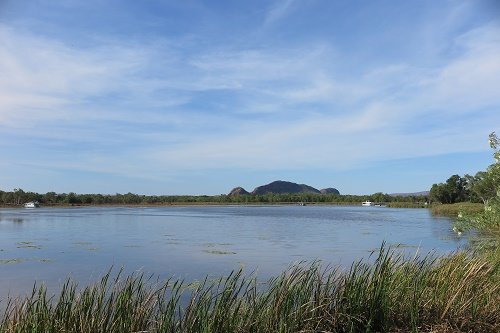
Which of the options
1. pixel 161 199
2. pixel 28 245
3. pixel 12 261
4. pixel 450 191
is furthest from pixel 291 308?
pixel 161 199

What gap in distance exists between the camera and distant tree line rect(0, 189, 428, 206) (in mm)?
97562

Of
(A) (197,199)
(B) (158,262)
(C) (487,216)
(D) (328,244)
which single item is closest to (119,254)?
(B) (158,262)

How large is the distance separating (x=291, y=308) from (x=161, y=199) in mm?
126006

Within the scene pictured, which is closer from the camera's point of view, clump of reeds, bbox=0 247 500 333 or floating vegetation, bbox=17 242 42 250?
clump of reeds, bbox=0 247 500 333

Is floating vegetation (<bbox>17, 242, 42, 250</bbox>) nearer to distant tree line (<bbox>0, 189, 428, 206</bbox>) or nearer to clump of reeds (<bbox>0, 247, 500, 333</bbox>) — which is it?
clump of reeds (<bbox>0, 247, 500, 333</bbox>)

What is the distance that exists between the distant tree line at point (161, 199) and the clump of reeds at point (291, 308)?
101 meters

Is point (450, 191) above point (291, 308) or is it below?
above

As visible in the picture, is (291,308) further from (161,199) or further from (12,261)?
(161,199)

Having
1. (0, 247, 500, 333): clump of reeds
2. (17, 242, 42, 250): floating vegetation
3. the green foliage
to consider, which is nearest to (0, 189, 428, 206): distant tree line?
the green foliage

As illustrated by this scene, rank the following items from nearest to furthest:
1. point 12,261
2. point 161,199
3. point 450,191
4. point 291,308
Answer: point 291,308 → point 12,261 → point 450,191 → point 161,199

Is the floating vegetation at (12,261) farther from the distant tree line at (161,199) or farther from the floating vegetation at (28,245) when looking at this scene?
the distant tree line at (161,199)

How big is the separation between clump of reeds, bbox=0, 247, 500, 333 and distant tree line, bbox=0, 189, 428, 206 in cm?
10059

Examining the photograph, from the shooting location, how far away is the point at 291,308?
6.21 meters

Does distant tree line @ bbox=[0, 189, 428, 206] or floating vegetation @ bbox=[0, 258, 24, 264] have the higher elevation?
distant tree line @ bbox=[0, 189, 428, 206]
